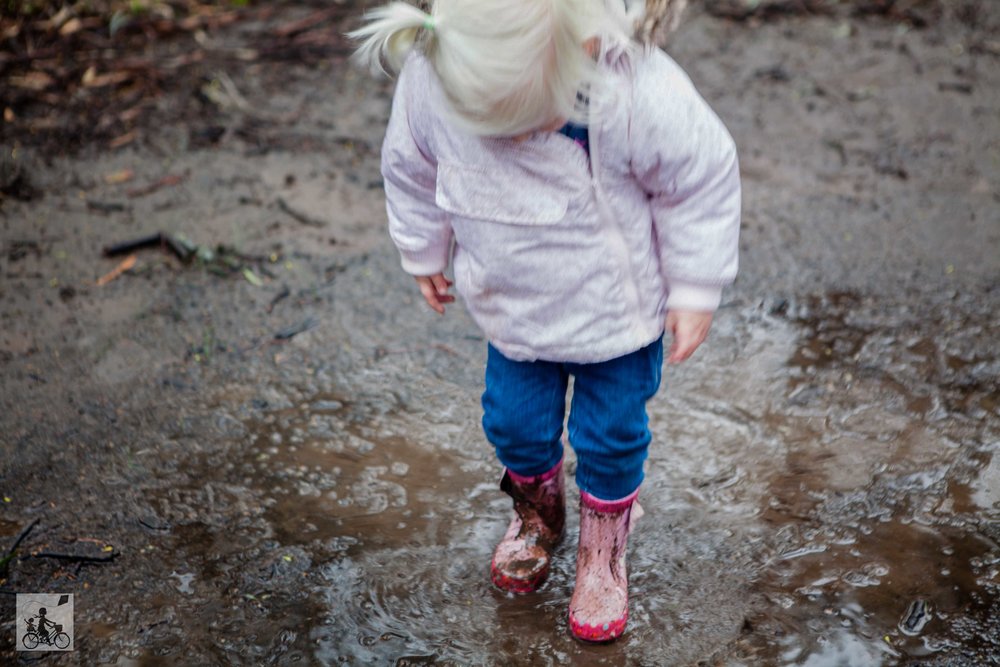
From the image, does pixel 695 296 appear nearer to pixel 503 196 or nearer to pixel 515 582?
pixel 503 196

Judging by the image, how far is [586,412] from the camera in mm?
1818

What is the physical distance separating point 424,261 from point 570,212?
15.3 inches

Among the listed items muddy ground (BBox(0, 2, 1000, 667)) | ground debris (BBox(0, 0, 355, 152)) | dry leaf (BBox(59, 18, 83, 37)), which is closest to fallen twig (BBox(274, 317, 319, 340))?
muddy ground (BBox(0, 2, 1000, 667))

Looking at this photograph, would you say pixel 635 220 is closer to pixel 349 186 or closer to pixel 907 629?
pixel 907 629

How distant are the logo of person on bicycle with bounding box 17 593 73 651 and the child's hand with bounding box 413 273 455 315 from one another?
978 millimetres

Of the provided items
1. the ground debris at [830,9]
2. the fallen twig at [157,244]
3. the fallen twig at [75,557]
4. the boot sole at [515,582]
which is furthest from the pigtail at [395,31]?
the ground debris at [830,9]

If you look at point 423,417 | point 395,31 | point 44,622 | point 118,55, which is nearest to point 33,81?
point 118,55

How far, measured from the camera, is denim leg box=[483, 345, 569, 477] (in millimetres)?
1822

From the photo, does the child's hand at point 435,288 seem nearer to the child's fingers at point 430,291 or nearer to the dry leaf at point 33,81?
the child's fingers at point 430,291

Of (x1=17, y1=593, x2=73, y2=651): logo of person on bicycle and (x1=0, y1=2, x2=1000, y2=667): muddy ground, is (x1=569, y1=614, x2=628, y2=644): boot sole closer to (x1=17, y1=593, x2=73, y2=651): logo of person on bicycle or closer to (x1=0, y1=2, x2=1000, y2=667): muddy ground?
(x1=0, y1=2, x2=1000, y2=667): muddy ground

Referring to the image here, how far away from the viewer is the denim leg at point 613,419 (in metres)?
1.75

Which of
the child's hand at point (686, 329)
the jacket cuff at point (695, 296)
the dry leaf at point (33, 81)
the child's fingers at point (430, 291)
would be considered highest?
the jacket cuff at point (695, 296)

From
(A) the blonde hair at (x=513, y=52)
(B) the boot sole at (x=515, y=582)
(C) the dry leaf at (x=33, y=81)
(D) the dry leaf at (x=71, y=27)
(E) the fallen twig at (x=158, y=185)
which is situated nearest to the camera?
(A) the blonde hair at (x=513, y=52)

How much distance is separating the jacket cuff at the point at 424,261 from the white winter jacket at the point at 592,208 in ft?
0.37
